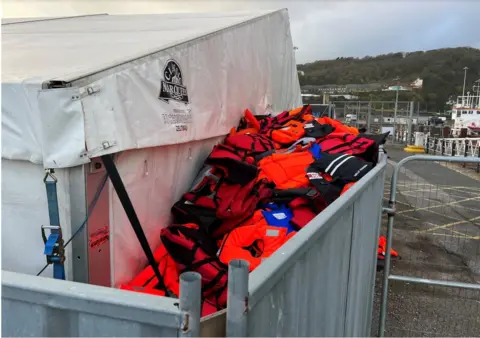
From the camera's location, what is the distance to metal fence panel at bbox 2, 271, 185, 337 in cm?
→ 89

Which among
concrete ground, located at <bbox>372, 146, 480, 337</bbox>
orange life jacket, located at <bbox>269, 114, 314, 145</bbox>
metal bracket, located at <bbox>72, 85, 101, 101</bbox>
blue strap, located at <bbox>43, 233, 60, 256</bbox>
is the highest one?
metal bracket, located at <bbox>72, 85, 101, 101</bbox>

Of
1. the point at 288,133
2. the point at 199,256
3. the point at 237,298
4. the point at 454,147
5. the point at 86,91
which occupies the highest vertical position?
Result: the point at 86,91

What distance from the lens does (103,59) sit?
2.78 m

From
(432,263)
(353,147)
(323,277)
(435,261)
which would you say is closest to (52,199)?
(323,277)

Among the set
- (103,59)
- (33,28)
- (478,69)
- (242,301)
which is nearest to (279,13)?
(33,28)

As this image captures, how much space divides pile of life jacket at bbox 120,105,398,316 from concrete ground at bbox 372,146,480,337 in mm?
1599

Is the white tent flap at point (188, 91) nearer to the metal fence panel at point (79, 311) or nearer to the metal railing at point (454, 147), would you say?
the metal fence panel at point (79, 311)

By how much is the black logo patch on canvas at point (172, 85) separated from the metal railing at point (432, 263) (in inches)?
76.7

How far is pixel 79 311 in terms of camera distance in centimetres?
95

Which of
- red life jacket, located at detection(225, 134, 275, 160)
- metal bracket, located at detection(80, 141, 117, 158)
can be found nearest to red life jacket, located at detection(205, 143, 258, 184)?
red life jacket, located at detection(225, 134, 275, 160)

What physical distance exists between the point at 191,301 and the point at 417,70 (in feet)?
305

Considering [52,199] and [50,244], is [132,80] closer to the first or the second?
[52,199]

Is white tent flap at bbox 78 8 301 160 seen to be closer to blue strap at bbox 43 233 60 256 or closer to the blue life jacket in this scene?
blue strap at bbox 43 233 60 256

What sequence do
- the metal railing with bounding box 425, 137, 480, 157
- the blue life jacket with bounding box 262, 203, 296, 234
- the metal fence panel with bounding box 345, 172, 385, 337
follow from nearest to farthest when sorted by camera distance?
the metal fence panel with bounding box 345, 172, 385, 337
the blue life jacket with bounding box 262, 203, 296, 234
the metal railing with bounding box 425, 137, 480, 157
